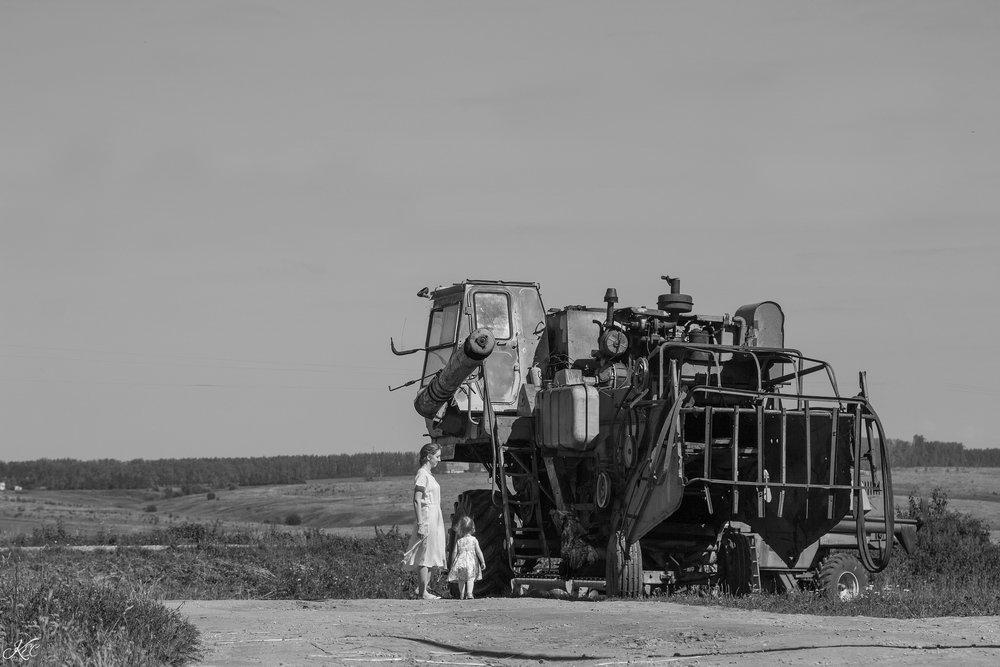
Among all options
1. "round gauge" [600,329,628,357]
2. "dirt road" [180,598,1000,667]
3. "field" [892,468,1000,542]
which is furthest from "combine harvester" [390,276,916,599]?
"field" [892,468,1000,542]

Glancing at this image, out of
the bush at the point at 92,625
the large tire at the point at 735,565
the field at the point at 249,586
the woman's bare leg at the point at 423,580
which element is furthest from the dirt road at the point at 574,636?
the woman's bare leg at the point at 423,580

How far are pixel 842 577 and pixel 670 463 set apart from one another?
2.65 m

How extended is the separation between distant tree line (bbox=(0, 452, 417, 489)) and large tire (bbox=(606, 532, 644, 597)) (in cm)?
7192

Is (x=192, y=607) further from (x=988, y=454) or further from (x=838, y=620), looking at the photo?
(x=988, y=454)

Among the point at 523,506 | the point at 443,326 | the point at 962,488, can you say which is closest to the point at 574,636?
the point at 523,506

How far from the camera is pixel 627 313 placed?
1653cm

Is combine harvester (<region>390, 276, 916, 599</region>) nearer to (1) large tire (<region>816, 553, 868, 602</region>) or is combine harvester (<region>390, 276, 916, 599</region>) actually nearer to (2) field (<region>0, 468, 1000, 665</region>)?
(1) large tire (<region>816, 553, 868, 602</region>)

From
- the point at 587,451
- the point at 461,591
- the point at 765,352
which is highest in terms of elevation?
the point at 765,352

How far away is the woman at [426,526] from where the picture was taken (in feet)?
52.7

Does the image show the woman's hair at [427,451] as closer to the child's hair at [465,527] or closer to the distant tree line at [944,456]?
the child's hair at [465,527]

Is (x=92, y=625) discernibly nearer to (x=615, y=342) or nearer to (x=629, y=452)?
(x=629, y=452)

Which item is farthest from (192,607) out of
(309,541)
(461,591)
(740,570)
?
(309,541)

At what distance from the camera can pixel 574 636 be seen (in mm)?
10867

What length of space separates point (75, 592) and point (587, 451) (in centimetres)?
722
